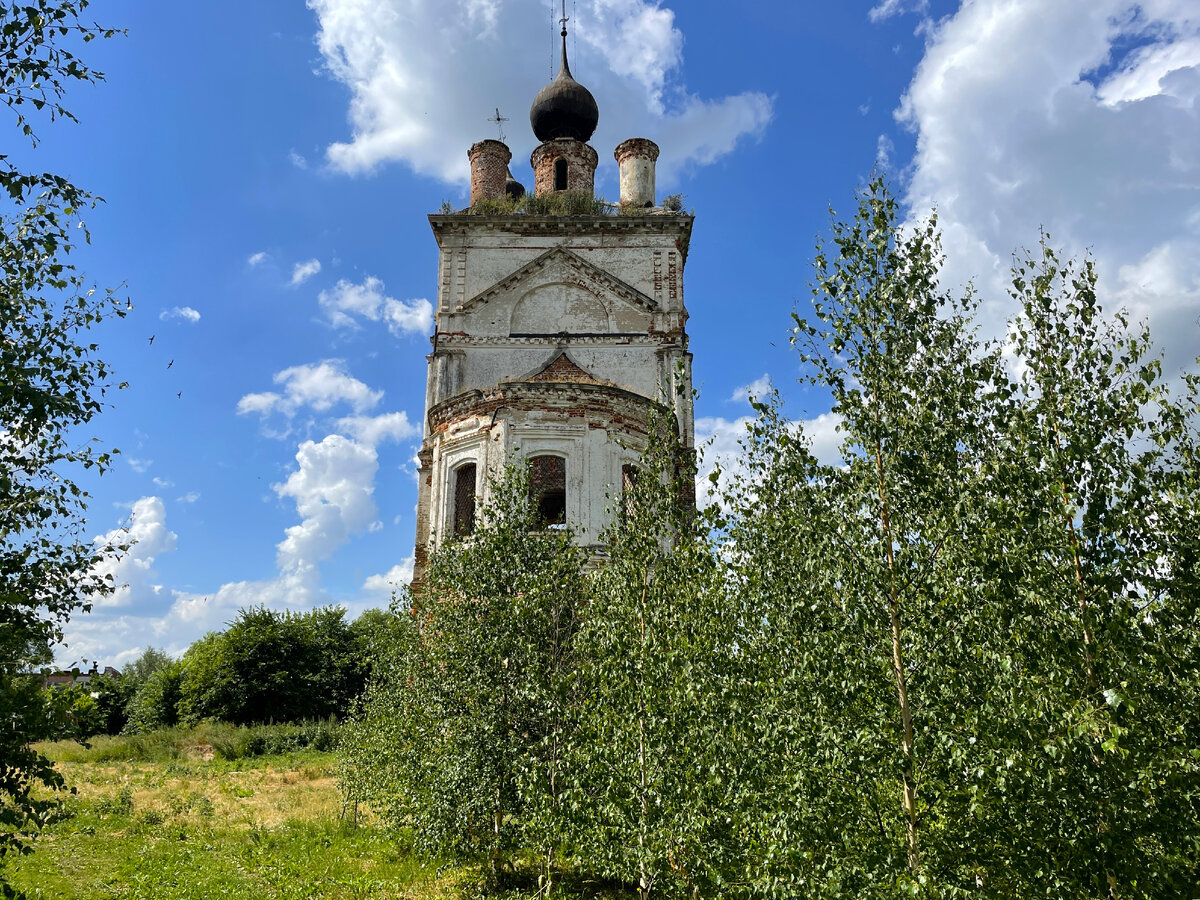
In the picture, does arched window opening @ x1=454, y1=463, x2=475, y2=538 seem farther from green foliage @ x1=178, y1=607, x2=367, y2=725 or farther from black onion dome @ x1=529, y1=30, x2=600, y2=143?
green foliage @ x1=178, y1=607, x2=367, y2=725

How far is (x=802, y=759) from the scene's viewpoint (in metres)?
6.20

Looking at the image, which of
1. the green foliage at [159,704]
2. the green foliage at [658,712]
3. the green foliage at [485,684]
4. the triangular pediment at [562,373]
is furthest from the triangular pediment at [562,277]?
the green foliage at [159,704]

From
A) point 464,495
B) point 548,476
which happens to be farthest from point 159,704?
point 548,476

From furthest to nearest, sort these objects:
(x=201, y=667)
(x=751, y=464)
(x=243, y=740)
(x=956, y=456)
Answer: (x=201, y=667), (x=243, y=740), (x=751, y=464), (x=956, y=456)

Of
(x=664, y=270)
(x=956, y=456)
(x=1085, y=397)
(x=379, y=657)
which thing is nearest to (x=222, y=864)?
(x=379, y=657)

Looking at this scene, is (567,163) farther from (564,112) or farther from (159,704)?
(159,704)

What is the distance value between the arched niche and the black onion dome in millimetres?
6503

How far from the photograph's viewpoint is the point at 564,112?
1082 inches

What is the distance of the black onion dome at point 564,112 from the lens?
27516 mm

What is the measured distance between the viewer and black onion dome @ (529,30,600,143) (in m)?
27.5

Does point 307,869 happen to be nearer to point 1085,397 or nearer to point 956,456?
point 956,456

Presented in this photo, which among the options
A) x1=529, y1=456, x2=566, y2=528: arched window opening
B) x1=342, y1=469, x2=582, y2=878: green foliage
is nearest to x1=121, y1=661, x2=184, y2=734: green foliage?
x1=529, y1=456, x2=566, y2=528: arched window opening

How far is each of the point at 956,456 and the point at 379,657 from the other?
13.4 metres

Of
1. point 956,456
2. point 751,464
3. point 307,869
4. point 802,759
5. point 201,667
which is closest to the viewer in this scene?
point 802,759
